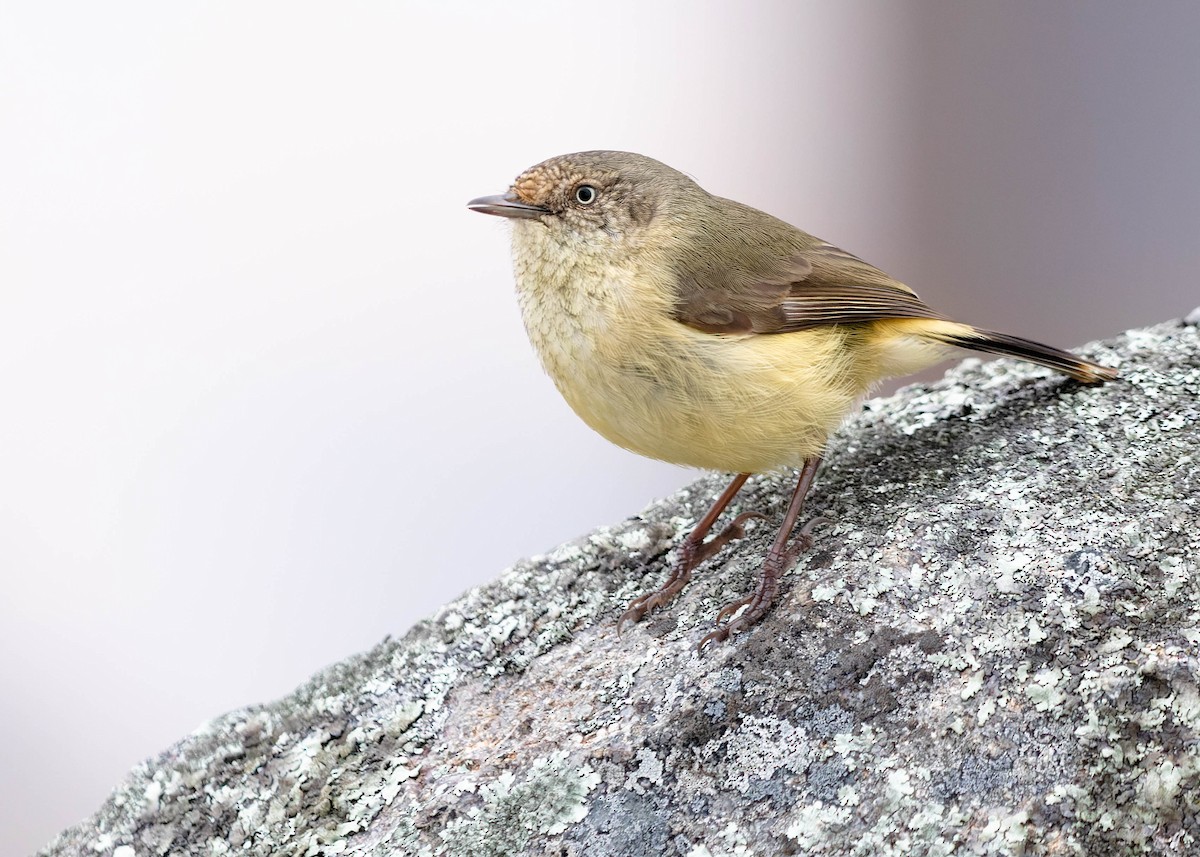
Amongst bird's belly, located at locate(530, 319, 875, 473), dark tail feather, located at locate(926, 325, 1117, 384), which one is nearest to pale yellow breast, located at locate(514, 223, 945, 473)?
bird's belly, located at locate(530, 319, 875, 473)

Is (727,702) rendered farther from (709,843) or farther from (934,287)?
(934,287)

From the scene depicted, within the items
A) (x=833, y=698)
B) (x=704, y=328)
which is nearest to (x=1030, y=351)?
(x=704, y=328)

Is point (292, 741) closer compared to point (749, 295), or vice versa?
point (292, 741)

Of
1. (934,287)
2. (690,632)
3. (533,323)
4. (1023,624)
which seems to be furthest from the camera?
(934,287)

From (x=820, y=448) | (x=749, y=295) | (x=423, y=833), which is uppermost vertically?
(x=749, y=295)

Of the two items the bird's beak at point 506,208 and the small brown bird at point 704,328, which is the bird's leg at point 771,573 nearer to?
the small brown bird at point 704,328

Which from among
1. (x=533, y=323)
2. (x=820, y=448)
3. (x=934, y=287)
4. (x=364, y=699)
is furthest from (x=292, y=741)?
(x=934, y=287)

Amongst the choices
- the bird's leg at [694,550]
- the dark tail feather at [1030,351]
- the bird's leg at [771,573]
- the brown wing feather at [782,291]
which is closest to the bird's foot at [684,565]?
the bird's leg at [694,550]

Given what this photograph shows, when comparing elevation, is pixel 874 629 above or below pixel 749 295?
below
